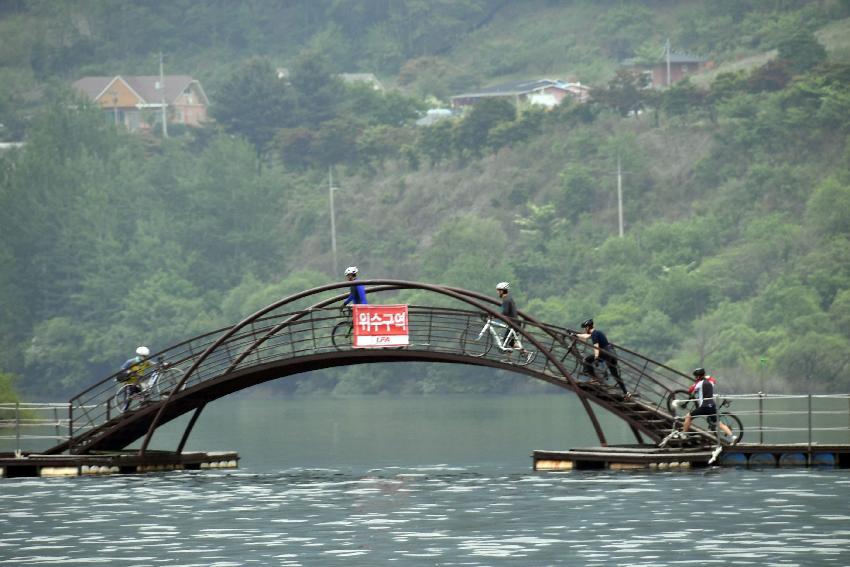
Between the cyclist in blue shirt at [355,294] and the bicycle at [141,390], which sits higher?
the cyclist in blue shirt at [355,294]

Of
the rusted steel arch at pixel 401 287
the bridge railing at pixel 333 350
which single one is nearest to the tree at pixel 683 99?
the bridge railing at pixel 333 350

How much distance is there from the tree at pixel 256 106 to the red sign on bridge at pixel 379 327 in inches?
5266

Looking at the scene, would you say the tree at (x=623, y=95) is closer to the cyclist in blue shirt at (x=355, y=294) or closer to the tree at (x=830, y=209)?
the tree at (x=830, y=209)

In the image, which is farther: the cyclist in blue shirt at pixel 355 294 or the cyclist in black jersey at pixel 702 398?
the cyclist in blue shirt at pixel 355 294

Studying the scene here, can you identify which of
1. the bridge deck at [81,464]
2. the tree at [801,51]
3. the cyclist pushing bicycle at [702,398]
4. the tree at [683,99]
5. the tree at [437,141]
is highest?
the tree at [801,51]

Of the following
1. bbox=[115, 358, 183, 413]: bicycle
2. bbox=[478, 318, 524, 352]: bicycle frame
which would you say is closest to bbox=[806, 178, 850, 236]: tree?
bbox=[478, 318, 524, 352]: bicycle frame

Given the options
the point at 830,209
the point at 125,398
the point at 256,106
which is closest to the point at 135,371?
the point at 125,398

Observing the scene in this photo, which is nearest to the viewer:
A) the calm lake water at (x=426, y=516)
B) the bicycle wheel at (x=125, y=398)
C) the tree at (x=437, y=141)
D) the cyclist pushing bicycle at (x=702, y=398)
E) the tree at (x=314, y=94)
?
the calm lake water at (x=426, y=516)

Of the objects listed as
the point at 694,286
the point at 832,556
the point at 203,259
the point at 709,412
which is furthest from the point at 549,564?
the point at 203,259

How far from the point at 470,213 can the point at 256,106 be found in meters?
32.3

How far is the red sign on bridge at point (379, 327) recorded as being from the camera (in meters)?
57.8

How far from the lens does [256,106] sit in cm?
19350

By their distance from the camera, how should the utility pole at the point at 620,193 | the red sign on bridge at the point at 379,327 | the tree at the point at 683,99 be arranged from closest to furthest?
the red sign on bridge at the point at 379,327, the utility pole at the point at 620,193, the tree at the point at 683,99

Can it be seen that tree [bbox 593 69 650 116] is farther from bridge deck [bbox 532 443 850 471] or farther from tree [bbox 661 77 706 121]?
bridge deck [bbox 532 443 850 471]
